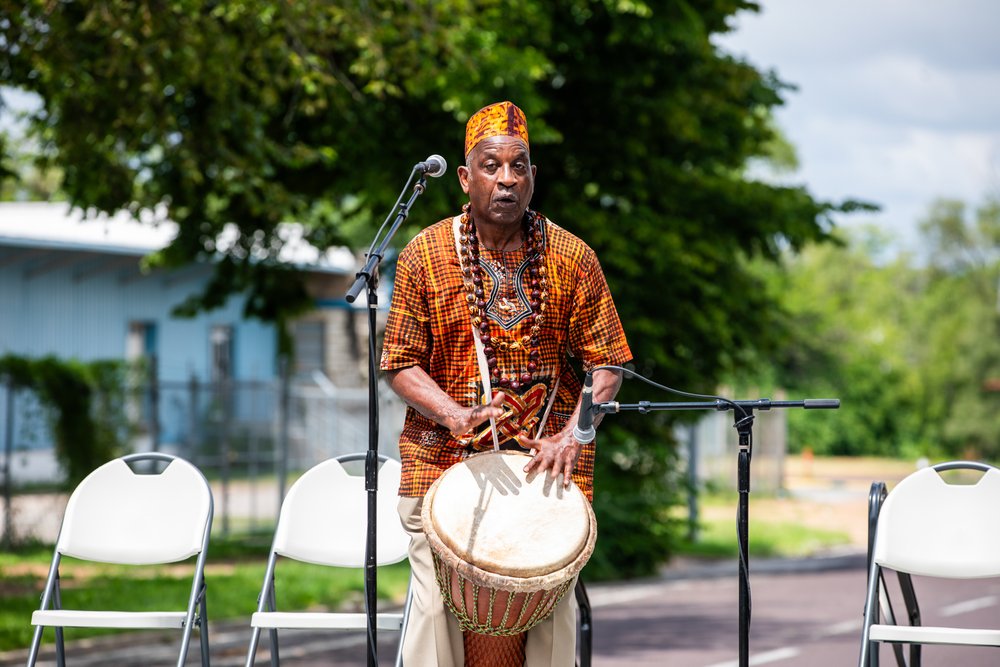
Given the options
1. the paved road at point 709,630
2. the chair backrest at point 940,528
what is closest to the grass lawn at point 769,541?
the paved road at point 709,630

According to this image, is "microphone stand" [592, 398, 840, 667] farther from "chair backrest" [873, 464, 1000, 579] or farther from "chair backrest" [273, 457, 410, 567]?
"chair backrest" [273, 457, 410, 567]

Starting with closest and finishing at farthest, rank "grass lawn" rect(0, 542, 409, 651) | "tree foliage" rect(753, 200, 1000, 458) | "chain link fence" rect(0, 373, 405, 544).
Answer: "grass lawn" rect(0, 542, 409, 651), "chain link fence" rect(0, 373, 405, 544), "tree foliage" rect(753, 200, 1000, 458)

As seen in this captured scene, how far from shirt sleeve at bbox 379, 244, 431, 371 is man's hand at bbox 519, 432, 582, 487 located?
0.49 meters

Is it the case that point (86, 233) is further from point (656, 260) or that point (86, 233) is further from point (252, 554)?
point (656, 260)

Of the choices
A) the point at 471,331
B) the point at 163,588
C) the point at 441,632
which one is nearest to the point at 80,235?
the point at 163,588

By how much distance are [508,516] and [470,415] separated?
1.25 ft

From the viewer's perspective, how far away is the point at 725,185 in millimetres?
15953

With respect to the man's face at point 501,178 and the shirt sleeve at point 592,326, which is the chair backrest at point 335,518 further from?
the man's face at point 501,178

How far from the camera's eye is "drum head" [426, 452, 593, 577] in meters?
4.59

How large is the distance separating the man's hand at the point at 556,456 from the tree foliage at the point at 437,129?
675 centimetres

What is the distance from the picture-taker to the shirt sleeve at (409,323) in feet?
15.9

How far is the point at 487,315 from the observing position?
15.9ft

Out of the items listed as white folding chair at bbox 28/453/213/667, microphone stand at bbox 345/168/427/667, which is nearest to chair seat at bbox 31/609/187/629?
white folding chair at bbox 28/453/213/667

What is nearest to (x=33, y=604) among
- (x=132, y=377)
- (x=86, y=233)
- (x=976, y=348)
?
(x=132, y=377)
